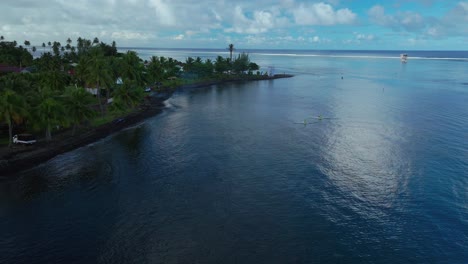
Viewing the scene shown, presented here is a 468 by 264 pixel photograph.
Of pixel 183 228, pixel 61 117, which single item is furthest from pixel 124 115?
pixel 183 228

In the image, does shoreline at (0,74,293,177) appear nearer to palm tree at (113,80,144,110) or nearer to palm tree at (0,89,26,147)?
palm tree at (113,80,144,110)

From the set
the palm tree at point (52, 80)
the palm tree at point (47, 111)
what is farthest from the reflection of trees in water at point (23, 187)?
the palm tree at point (52, 80)

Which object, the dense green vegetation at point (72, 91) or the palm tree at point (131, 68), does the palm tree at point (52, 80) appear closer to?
the dense green vegetation at point (72, 91)

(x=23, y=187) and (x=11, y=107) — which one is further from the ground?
(x=11, y=107)

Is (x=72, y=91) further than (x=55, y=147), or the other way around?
(x=72, y=91)

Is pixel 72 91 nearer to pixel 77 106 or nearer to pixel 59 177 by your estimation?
pixel 77 106

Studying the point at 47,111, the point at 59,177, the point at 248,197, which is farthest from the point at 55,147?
A: the point at 248,197

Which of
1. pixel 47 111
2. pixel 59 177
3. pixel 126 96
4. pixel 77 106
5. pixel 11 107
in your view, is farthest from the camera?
pixel 126 96

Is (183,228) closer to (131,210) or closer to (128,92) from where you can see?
(131,210)
